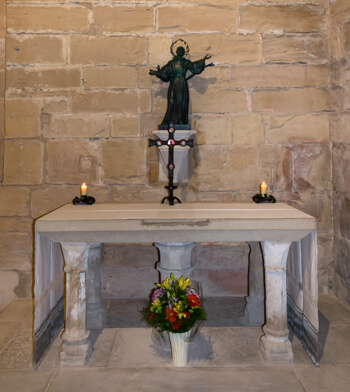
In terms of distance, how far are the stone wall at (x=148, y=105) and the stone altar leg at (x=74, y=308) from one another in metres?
1.37

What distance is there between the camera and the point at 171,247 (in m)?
2.68

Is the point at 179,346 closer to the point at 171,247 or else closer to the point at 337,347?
the point at 171,247

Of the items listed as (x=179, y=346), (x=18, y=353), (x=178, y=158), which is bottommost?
(x=18, y=353)

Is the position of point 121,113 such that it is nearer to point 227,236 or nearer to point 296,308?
point 227,236

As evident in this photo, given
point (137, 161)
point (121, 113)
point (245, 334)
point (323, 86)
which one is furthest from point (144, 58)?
point (245, 334)

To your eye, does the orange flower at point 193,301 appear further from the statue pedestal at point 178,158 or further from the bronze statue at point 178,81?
the bronze statue at point 178,81

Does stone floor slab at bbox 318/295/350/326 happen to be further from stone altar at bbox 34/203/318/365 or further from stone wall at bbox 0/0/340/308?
stone altar at bbox 34/203/318/365

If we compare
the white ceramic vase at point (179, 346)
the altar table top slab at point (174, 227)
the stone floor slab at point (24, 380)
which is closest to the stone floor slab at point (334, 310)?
the altar table top slab at point (174, 227)

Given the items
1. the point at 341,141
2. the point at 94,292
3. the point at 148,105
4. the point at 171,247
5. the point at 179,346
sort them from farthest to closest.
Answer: the point at 148,105
the point at 341,141
the point at 94,292
the point at 171,247
the point at 179,346

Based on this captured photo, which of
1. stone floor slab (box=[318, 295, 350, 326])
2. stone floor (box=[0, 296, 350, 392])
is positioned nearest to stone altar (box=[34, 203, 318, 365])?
stone floor (box=[0, 296, 350, 392])

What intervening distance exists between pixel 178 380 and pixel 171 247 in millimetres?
898

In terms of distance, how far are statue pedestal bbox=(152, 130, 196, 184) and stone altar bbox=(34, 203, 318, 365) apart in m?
0.89

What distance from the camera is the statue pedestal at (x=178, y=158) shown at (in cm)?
347

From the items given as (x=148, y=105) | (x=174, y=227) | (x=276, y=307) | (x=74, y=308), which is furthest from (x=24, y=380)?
(x=148, y=105)
